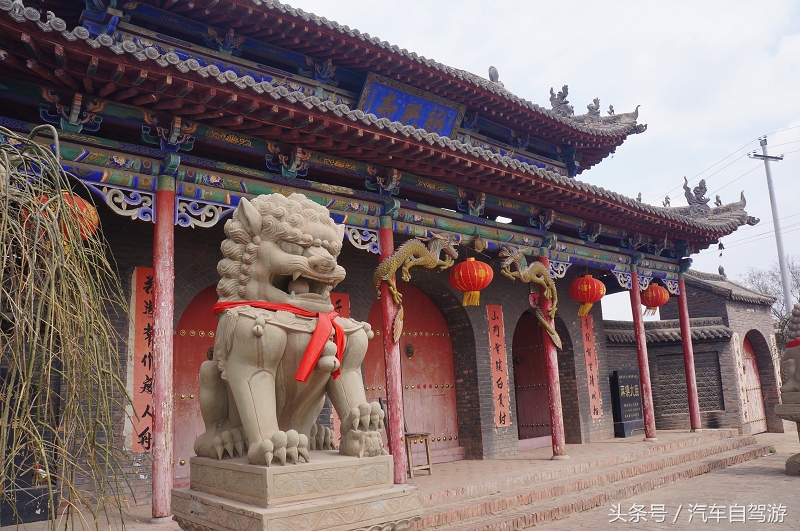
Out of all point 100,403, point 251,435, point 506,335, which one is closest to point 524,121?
point 506,335

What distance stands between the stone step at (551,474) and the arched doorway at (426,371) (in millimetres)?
2089

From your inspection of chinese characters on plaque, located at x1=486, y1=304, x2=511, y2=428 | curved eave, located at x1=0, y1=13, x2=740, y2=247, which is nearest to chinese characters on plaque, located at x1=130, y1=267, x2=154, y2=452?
curved eave, located at x1=0, y1=13, x2=740, y2=247

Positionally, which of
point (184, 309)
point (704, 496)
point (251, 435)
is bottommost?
point (704, 496)

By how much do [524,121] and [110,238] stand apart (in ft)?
23.1

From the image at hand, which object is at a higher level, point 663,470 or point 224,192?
point 224,192

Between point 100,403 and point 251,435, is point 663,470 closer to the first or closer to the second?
point 251,435

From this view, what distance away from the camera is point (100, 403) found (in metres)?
1.68

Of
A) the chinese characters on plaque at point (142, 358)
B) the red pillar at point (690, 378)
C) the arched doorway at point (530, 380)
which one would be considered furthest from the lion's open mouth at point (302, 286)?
the red pillar at point (690, 378)

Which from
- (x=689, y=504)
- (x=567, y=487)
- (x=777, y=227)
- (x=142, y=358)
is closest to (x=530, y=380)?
(x=567, y=487)

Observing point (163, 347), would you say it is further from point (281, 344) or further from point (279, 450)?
point (279, 450)

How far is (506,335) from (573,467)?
2870 millimetres

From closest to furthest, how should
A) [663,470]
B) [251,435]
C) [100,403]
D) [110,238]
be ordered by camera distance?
1. [100,403]
2. [251,435]
3. [110,238]
4. [663,470]

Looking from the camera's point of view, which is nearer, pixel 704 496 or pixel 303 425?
pixel 303 425

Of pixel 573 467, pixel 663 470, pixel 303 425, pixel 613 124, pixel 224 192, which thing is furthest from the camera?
pixel 613 124
